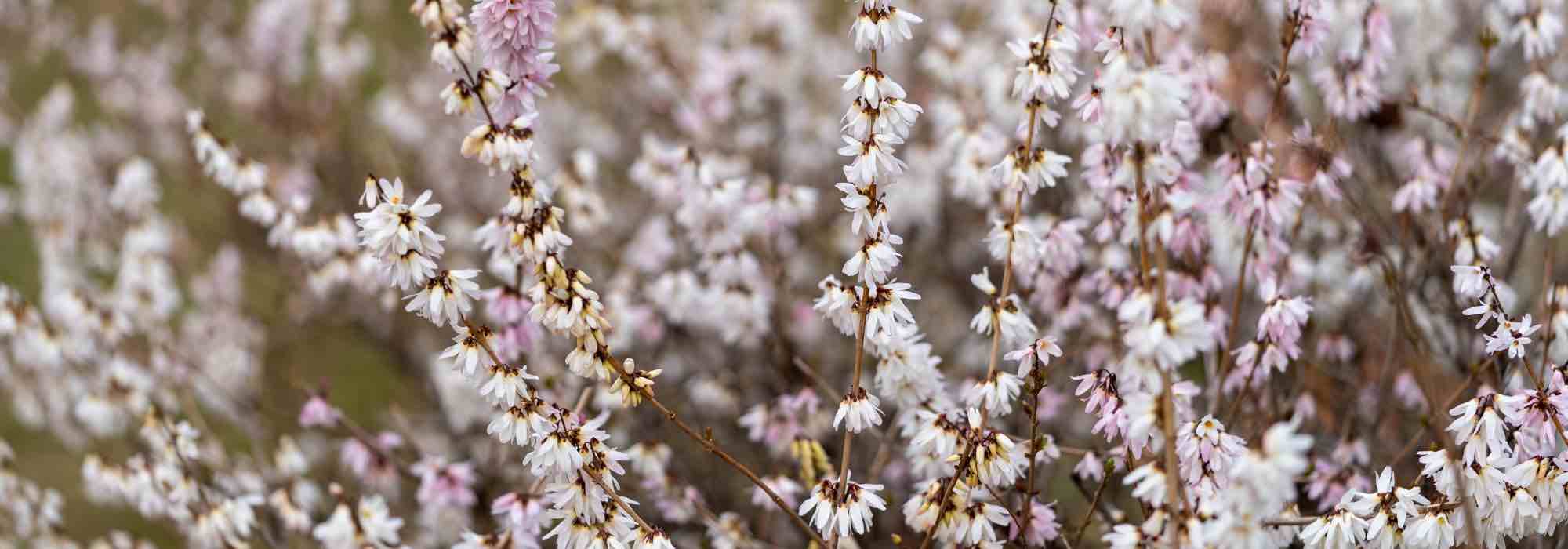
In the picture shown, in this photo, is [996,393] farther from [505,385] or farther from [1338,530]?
[505,385]

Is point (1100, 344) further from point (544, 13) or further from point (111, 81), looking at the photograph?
point (111, 81)

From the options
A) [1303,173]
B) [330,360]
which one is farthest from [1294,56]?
[330,360]

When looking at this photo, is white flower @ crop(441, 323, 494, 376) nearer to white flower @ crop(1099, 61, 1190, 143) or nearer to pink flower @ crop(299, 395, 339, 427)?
pink flower @ crop(299, 395, 339, 427)

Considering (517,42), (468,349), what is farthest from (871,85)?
(468,349)

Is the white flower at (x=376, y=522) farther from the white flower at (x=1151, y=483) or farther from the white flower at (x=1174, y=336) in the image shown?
the white flower at (x=1174, y=336)

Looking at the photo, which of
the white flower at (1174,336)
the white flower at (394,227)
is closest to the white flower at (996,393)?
the white flower at (1174,336)

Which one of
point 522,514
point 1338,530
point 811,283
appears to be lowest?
point 1338,530

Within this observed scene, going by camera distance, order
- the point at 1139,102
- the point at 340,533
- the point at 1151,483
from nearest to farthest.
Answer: the point at 1139,102, the point at 1151,483, the point at 340,533

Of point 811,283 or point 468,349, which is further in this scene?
point 811,283
